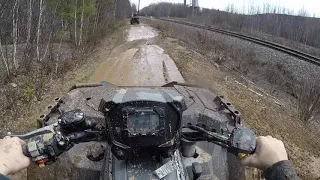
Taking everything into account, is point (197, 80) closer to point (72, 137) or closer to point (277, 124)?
point (277, 124)

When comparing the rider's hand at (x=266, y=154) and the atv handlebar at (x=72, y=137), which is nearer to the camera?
the rider's hand at (x=266, y=154)

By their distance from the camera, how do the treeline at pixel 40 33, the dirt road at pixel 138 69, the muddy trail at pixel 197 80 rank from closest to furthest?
1. the muddy trail at pixel 197 80
2. the dirt road at pixel 138 69
3. the treeline at pixel 40 33

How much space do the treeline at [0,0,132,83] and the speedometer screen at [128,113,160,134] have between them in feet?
36.5

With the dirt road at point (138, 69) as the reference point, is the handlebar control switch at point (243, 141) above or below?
above

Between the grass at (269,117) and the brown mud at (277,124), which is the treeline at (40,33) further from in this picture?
the brown mud at (277,124)

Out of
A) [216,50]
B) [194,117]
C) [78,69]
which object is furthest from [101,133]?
[216,50]

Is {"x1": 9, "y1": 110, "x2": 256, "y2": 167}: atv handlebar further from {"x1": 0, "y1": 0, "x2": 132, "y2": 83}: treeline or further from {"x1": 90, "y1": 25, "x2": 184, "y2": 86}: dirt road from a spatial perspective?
{"x1": 0, "y1": 0, "x2": 132, "y2": 83}: treeline

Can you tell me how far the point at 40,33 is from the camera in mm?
17125

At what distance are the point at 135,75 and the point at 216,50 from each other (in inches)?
315

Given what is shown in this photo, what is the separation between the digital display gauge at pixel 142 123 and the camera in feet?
7.18

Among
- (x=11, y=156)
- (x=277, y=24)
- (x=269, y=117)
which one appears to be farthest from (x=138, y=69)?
(x=277, y=24)

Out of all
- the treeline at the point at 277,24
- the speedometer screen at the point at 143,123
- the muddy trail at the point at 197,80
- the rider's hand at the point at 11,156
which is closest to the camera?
the rider's hand at the point at 11,156

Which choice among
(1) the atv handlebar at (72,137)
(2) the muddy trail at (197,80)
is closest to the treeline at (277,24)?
(2) the muddy trail at (197,80)

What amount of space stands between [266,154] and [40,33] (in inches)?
645
